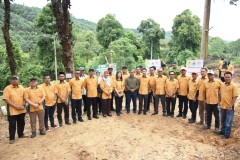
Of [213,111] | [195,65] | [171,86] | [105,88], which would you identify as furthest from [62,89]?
[195,65]

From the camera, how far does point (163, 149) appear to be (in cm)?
598

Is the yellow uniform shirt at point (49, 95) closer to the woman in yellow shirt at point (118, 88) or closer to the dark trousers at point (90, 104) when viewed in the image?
the dark trousers at point (90, 104)

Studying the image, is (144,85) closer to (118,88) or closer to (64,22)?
(118,88)

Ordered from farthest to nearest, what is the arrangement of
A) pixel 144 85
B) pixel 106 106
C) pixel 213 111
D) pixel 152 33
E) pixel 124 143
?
pixel 152 33, pixel 144 85, pixel 106 106, pixel 213 111, pixel 124 143

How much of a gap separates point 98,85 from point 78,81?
974mm

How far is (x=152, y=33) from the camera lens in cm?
3891

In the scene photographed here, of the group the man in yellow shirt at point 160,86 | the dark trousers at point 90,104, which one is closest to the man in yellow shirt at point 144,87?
the man in yellow shirt at point 160,86

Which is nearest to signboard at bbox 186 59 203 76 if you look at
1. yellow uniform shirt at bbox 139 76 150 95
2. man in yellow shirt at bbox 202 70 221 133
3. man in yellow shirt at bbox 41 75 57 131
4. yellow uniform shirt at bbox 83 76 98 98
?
yellow uniform shirt at bbox 139 76 150 95

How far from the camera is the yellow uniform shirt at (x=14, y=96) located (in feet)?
21.6

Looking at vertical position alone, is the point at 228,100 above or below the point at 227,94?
below

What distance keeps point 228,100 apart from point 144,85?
307 centimetres

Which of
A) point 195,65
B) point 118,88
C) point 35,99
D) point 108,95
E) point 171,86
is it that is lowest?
point 108,95

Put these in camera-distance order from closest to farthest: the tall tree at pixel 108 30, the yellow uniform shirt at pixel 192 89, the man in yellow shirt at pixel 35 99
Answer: the man in yellow shirt at pixel 35 99
the yellow uniform shirt at pixel 192 89
the tall tree at pixel 108 30

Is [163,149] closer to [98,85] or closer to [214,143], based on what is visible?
[214,143]
